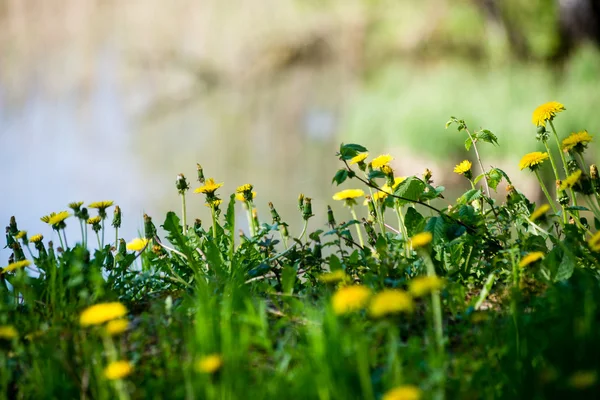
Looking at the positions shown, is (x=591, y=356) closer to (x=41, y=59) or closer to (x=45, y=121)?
(x=45, y=121)

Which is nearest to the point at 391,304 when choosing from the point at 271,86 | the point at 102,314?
the point at 102,314

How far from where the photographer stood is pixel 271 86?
25.1 ft

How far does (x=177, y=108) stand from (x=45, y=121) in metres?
1.56

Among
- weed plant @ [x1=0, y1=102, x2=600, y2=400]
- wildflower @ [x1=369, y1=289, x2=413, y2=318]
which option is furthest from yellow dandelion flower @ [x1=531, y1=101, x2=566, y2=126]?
wildflower @ [x1=369, y1=289, x2=413, y2=318]

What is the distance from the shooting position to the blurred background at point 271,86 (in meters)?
4.60

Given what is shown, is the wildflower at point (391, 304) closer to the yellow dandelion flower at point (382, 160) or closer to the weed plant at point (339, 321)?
the weed plant at point (339, 321)

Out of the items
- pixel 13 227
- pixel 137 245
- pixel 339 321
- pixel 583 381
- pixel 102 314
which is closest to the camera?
pixel 583 381

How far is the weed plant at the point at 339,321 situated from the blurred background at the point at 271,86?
240 centimetres

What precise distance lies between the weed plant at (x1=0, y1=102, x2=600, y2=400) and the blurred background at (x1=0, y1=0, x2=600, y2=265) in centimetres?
240

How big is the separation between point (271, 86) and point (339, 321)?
23.2ft

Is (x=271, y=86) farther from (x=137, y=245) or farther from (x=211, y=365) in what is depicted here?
(x=211, y=365)

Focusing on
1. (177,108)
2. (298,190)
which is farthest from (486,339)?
(177,108)

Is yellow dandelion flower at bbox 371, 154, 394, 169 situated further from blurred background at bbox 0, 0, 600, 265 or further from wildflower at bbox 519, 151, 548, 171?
blurred background at bbox 0, 0, 600, 265

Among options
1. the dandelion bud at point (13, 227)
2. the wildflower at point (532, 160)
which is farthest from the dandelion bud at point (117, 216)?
the wildflower at point (532, 160)
